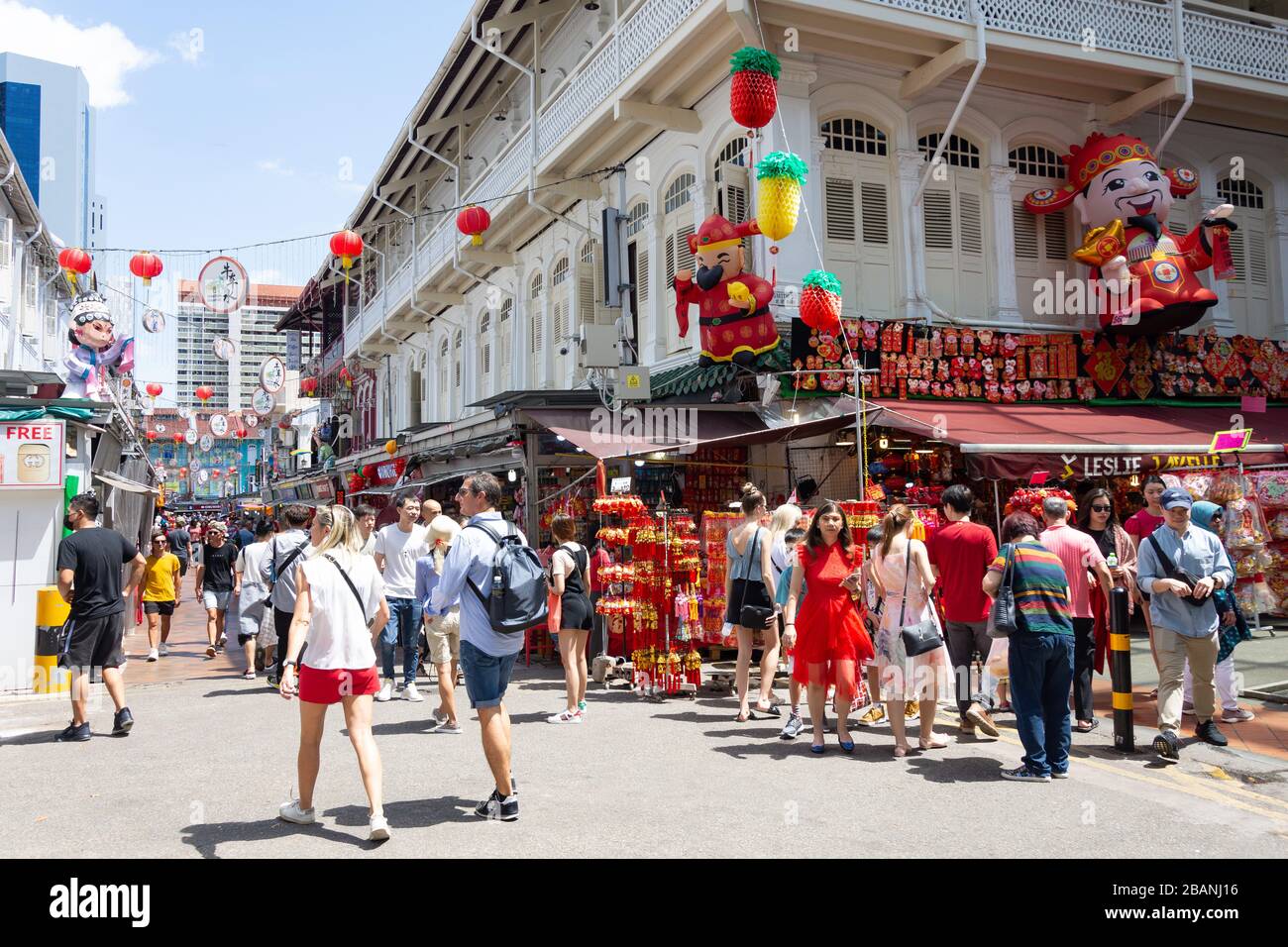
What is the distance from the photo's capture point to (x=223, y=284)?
14891mm

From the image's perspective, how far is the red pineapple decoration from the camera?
11.0 m

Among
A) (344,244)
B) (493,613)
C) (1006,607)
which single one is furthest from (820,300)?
(344,244)

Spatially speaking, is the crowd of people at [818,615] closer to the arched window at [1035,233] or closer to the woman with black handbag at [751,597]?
the woman with black handbag at [751,597]

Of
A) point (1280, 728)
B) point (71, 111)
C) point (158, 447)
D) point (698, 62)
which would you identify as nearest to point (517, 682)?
point (1280, 728)

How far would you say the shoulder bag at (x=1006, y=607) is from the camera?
6.13 m

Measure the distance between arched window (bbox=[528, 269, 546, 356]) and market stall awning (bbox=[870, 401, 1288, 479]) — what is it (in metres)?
9.80

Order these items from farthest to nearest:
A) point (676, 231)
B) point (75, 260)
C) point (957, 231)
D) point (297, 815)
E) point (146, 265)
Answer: point (75, 260)
point (146, 265)
point (676, 231)
point (957, 231)
point (297, 815)

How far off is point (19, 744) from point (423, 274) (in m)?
18.8

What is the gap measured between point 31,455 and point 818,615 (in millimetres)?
8236

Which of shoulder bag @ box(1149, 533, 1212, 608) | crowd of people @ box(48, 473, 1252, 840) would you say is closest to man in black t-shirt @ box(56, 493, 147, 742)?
crowd of people @ box(48, 473, 1252, 840)

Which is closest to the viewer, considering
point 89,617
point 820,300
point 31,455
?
point 89,617

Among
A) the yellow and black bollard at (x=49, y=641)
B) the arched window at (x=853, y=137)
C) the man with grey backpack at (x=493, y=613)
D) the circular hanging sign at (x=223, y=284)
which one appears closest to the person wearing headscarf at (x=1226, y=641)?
the man with grey backpack at (x=493, y=613)

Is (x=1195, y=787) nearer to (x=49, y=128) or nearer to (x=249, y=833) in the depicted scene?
(x=249, y=833)

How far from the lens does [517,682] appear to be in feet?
33.6
